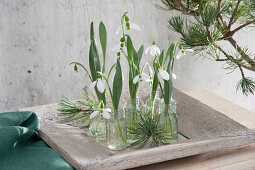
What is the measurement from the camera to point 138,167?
Answer: 2.67 feet

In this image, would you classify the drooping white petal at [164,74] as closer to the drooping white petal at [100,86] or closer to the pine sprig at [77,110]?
the drooping white petal at [100,86]

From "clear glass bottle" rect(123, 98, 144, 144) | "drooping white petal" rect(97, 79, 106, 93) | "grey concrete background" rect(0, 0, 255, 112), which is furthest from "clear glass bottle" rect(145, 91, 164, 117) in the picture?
"grey concrete background" rect(0, 0, 255, 112)

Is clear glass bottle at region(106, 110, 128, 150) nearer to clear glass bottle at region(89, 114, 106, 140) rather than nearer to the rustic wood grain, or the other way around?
clear glass bottle at region(89, 114, 106, 140)

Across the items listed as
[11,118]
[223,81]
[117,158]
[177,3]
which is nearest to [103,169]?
[117,158]

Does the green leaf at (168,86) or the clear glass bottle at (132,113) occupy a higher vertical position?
the green leaf at (168,86)

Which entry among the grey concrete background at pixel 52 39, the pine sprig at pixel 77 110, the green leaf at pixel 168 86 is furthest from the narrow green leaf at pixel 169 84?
the grey concrete background at pixel 52 39

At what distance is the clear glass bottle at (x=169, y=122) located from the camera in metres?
0.85

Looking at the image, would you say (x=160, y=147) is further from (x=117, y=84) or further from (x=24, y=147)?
(x=24, y=147)

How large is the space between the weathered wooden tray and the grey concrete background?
0.36 meters

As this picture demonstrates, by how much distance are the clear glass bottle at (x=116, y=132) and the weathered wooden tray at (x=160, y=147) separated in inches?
0.6

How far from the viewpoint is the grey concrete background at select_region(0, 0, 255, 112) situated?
1.30 m

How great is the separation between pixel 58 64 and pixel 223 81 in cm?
73

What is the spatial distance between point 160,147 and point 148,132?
0.06 m

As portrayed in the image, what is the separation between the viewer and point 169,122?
2.80 ft
